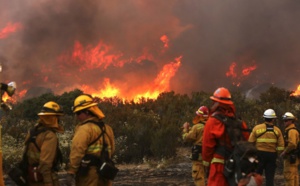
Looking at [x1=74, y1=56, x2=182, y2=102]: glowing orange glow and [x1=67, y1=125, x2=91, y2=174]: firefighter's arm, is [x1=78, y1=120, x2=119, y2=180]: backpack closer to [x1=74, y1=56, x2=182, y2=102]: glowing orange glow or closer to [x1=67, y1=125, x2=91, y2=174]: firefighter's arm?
[x1=67, y1=125, x2=91, y2=174]: firefighter's arm

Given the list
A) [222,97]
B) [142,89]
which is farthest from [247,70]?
[222,97]

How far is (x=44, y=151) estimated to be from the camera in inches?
211

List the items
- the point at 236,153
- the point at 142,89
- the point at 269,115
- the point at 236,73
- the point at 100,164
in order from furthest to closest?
the point at 236,73, the point at 142,89, the point at 269,115, the point at 100,164, the point at 236,153

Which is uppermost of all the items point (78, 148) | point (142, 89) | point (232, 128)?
point (142, 89)

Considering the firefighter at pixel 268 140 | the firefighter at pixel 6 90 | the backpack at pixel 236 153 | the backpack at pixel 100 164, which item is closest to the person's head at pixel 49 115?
the firefighter at pixel 6 90

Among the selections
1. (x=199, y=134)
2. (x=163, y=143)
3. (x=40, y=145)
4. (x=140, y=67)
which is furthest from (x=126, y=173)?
(x=140, y=67)

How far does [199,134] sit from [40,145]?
4206 mm

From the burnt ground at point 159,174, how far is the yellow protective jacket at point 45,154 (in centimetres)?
646

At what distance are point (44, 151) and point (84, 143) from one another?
1.64 ft

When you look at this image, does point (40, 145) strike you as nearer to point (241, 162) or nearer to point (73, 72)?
point (241, 162)

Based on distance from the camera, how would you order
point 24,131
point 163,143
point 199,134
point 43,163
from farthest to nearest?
1. point 24,131
2. point 163,143
3. point 199,134
4. point 43,163

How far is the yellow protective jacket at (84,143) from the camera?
530 centimetres

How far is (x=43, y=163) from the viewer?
209 inches

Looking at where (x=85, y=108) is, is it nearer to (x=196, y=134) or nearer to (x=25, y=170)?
(x=25, y=170)
